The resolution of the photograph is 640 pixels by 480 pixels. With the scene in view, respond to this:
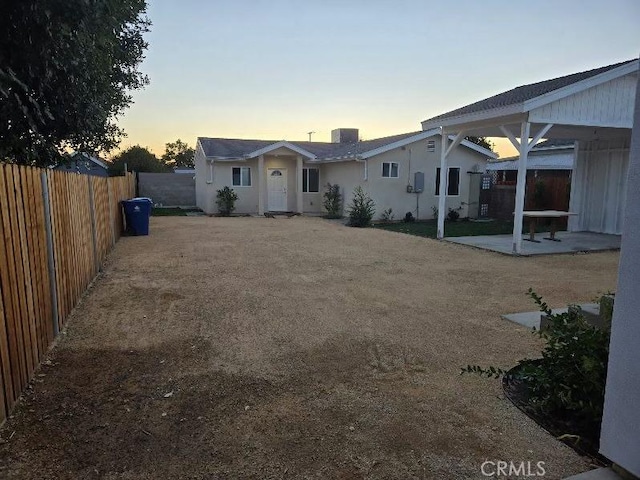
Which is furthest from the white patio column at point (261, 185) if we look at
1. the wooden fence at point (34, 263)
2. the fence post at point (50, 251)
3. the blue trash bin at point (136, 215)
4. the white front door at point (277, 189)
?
the fence post at point (50, 251)

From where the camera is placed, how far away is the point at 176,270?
762cm

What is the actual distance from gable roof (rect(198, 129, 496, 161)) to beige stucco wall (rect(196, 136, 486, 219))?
336mm

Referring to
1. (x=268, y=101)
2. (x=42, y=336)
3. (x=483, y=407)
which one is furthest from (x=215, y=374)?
(x=268, y=101)

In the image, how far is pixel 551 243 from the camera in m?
11.2

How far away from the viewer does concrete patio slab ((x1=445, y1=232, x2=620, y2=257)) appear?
1008cm

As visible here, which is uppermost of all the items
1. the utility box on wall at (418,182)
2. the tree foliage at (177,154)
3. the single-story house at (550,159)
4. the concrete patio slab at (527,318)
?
the tree foliage at (177,154)

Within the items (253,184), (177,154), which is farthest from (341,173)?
(177,154)

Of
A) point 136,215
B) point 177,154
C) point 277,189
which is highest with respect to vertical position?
point 177,154

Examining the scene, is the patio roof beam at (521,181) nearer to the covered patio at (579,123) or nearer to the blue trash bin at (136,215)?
the covered patio at (579,123)

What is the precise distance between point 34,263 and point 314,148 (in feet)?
68.7

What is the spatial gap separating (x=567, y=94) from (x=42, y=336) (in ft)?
33.8

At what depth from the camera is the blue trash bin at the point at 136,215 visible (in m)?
12.1

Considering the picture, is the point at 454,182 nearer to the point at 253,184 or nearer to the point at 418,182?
the point at 418,182

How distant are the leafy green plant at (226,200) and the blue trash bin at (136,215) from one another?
7.12 metres
